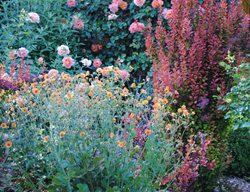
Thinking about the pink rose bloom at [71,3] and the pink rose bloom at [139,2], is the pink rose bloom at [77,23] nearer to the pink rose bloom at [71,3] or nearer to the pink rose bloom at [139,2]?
the pink rose bloom at [71,3]

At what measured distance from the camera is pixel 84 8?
698 centimetres

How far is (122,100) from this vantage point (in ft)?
13.8

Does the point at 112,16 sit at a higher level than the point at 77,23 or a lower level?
higher

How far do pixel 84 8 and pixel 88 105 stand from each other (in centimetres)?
419

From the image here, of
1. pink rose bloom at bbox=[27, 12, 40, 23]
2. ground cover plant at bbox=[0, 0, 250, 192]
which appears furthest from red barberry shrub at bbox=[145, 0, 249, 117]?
pink rose bloom at bbox=[27, 12, 40, 23]

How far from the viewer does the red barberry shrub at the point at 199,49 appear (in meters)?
3.98

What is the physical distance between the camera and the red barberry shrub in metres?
3.98

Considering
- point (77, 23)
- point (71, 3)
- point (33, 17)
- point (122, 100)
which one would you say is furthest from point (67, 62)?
point (122, 100)

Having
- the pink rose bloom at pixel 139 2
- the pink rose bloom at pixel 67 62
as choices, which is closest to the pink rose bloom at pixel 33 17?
the pink rose bloom at pixel 67 62

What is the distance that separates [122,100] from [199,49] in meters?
0.81

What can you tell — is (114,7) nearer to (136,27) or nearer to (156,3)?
(136,27)

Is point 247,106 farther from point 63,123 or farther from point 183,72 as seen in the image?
point 63,123

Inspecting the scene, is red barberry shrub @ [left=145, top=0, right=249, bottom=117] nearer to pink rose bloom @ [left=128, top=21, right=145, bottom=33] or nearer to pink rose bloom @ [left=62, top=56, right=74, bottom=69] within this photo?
pink rose bloom @ [left=62, top=56, right=74, bottom=69]

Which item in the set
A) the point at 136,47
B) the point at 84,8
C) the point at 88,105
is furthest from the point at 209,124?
the point at 84,8
